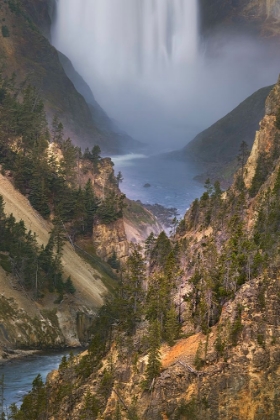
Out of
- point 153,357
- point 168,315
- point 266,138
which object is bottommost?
point 153,357

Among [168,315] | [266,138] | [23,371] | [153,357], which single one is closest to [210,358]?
[153,357]

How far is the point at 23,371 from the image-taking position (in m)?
69.3

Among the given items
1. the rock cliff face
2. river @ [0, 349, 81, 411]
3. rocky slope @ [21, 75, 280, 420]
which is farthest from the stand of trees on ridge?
the rock cliff face

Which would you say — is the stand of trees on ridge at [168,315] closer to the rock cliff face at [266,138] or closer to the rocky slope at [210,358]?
the rocky slope at [210,358]

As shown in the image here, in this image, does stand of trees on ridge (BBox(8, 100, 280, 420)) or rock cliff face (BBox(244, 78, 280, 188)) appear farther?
rock cliff face (BBox(244, 78, 280, 188))

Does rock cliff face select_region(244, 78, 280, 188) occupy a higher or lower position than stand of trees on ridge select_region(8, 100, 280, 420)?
higher

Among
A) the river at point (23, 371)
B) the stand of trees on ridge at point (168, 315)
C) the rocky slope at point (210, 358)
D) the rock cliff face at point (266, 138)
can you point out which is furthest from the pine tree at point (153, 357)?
the rock cliff face at point (266, 138)

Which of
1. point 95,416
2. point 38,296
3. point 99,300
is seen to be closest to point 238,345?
point 95,416

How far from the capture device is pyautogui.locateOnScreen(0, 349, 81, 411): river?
61.1 meters

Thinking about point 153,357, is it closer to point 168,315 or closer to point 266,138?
point 168,315

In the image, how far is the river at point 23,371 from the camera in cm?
6106

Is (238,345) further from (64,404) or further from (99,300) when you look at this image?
(99,300)

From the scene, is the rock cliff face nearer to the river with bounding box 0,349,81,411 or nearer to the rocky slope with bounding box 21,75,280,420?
the rocky slope with bounding box 21,75,280,420

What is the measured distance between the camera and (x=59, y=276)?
94312mm
